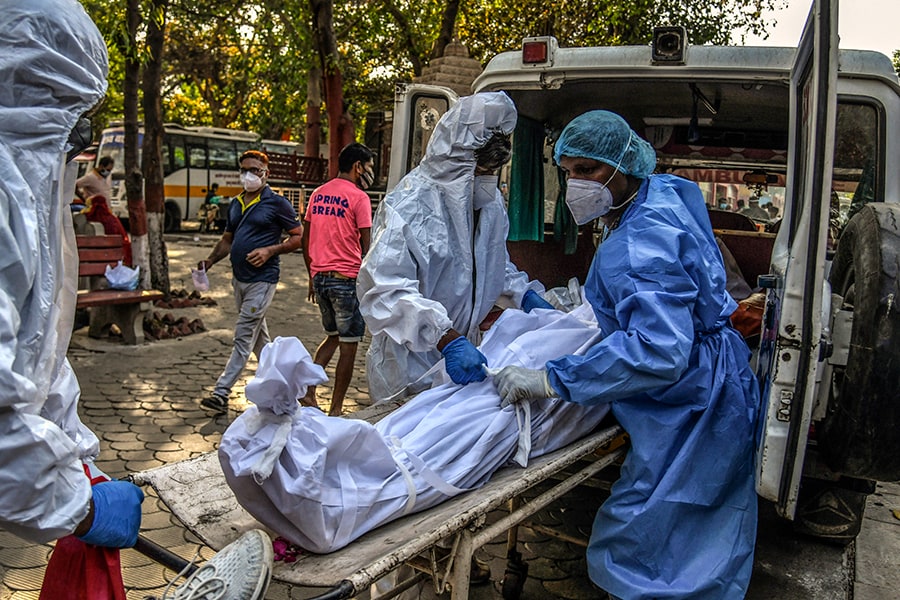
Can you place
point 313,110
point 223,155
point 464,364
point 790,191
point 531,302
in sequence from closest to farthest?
point 464,364 < point 790,191 < point 531,302 < point 313,110 < point 223,155

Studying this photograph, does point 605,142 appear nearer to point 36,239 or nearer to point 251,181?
point 36,239

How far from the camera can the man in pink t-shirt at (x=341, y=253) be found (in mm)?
5508

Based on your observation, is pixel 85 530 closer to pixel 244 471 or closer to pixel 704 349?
pixel 244 471

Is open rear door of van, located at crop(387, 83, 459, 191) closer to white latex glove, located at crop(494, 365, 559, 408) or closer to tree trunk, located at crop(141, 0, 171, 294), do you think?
white latex glove, located at crop(494, 365, 559, 408)

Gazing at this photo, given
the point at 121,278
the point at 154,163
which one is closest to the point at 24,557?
the point at 121,278

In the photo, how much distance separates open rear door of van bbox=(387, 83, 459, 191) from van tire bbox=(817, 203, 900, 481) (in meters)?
2.36

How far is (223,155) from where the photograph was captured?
2258 centimetres

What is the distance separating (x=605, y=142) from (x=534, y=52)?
56.4 inches

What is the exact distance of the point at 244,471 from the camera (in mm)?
1887

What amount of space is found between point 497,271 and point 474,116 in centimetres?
68

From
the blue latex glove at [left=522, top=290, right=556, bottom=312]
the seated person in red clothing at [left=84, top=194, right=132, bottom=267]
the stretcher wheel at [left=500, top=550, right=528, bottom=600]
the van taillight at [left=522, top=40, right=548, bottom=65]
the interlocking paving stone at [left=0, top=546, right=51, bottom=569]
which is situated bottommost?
the interlocking paving stone at [left=0, top=546, right=51, bottom=569]

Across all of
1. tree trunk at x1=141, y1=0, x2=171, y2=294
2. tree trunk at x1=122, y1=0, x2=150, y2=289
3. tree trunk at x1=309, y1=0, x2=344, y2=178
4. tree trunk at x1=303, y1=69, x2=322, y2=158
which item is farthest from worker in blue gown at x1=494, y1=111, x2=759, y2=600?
tree trunk at x1=303, y1=69, x2=322, y2=158

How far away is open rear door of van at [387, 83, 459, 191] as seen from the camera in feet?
14.4

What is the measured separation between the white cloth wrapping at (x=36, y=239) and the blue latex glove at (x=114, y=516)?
0.54 feet
